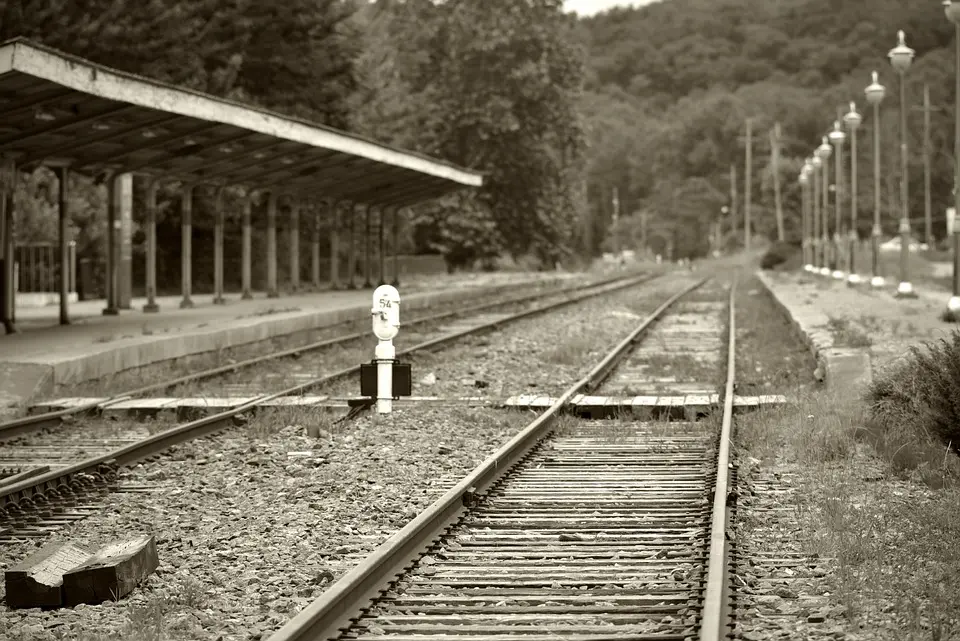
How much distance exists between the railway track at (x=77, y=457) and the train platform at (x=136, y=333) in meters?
1.46

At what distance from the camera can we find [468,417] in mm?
12617

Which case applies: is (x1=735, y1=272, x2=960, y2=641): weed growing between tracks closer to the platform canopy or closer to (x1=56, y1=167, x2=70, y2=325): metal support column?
the platform canopy

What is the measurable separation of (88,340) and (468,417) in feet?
27.5

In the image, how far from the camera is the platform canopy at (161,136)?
1657cm

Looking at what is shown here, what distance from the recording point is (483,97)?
63.0m

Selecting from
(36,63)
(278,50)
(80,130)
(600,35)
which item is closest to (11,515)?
(36,63)

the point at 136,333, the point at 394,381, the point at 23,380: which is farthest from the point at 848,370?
the point at 136,333

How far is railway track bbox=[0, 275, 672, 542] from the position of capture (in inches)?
335

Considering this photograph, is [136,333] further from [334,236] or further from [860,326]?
[334,236]

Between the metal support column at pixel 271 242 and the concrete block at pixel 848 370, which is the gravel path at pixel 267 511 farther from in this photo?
the metal support column at pixel 271 242

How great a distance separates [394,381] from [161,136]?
10929 millimetres

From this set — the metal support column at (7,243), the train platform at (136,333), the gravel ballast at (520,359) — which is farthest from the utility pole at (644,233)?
the metal support column at (7,243)

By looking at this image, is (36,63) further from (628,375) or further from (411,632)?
(411,632)

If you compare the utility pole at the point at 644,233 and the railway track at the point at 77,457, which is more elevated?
the utility pole at the point at 644,233
